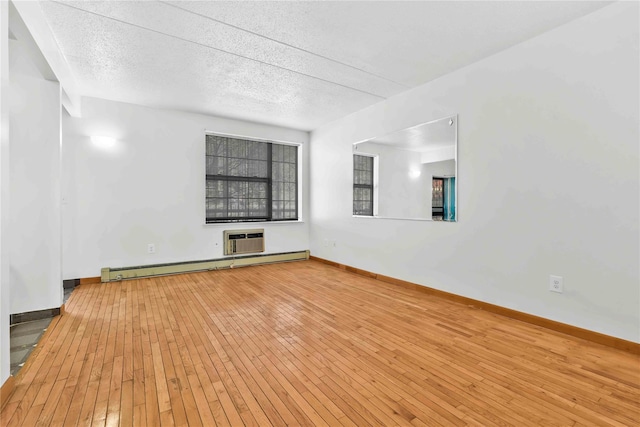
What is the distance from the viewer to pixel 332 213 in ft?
17.4

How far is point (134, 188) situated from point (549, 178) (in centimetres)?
504

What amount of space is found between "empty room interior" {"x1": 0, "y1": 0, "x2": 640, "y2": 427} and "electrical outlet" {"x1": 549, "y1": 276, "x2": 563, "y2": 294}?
26 mm

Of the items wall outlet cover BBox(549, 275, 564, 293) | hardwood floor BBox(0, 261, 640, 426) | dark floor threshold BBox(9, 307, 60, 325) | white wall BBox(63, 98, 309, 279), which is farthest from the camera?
white wall BBox(63, 98, 309, 279)

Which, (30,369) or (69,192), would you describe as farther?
(69,192)

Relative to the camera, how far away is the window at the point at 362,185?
4.45 meters

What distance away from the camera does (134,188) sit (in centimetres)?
433

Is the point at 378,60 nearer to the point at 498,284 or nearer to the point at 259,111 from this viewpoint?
the point at 259,111

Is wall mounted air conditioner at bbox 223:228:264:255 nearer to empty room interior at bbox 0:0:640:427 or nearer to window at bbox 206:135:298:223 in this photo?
window at bbox 206:135:298:223

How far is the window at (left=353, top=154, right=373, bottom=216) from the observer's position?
445 centimetres

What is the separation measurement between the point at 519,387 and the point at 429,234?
2026mm

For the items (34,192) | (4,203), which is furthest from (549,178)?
(34,192)

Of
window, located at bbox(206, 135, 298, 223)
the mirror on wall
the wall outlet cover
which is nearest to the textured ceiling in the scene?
the mirror on wall

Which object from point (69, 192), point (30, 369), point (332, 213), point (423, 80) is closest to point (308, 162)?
point (332, 213)

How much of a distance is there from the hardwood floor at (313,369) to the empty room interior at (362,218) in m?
0.02
